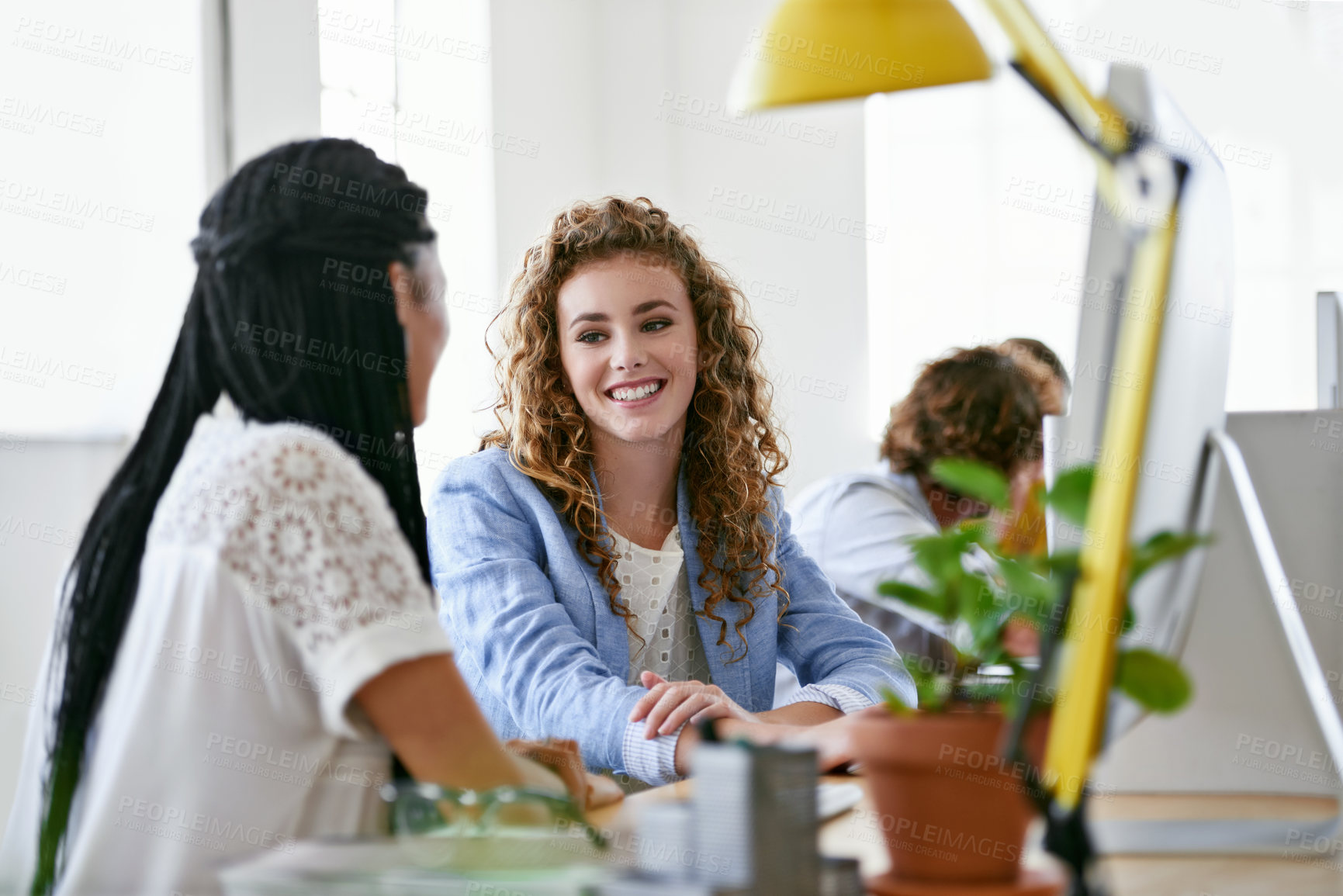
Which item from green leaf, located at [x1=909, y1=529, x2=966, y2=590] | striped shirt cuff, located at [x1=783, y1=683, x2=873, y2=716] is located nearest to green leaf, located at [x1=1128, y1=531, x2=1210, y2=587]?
green leaf, located at [x1=909, y1=529, x2=966, y2=590]

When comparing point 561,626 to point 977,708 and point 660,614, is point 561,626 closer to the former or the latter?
point 660,614

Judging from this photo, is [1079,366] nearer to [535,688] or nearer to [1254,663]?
[1254,663]

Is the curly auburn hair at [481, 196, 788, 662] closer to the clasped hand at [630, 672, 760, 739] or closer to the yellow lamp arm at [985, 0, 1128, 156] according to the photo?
the clasped hand at [630, 672, 760, 739]

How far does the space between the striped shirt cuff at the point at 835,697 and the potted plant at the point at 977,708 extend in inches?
34.1

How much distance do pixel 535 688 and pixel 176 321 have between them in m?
1.58

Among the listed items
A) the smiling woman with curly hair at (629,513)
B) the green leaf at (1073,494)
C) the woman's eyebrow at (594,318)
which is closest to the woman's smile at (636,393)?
the smiling woman with curly hair at (629,513)

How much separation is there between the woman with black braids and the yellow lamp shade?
339mm

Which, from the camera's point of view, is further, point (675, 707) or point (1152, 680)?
point (675, 707)

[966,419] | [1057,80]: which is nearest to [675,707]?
[1057,80]

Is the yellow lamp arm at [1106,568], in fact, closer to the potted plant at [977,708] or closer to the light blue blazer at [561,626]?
the potted plant at [977,708]

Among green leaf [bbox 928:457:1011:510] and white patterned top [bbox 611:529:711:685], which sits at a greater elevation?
green leaf [bbox 928:457:1011:510]

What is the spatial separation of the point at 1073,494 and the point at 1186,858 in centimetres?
37

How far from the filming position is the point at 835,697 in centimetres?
171

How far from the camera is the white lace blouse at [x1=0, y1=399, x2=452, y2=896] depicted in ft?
2.88
